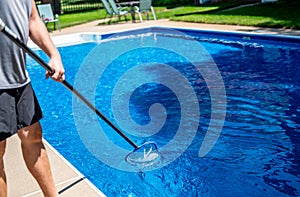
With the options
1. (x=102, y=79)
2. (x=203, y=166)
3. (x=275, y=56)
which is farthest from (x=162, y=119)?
(x=275, y=56)

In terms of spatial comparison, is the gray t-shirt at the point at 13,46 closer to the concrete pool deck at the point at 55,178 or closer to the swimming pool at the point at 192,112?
the concrete pool deck at the point at 55,178

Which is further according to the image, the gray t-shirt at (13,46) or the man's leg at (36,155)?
the man's leg at (36,155)

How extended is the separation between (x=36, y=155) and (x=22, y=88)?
0.40 meters

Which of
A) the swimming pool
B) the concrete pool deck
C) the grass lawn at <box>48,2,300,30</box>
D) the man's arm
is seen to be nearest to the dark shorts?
the man's arm

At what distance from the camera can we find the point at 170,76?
22.8 feet

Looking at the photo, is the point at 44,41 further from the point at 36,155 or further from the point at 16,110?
the point at 36,155

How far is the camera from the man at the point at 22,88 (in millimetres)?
1937

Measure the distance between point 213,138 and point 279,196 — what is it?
1.25 m

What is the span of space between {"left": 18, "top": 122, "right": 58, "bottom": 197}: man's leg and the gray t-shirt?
0.89ft

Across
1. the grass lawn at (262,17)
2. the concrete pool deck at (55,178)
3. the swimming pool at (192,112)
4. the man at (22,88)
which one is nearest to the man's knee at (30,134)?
the man at (22,88)

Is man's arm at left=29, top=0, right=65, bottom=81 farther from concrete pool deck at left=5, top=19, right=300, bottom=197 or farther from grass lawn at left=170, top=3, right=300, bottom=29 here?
grass lawn at left=170, top=3, right=300, bottom=29

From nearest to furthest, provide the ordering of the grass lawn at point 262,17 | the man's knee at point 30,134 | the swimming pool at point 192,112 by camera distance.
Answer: the man's knee at point 30,134 < the swimming pool at point 192,112 < the grass lawn at point 262,17

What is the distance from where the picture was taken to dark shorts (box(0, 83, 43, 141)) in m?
1.94

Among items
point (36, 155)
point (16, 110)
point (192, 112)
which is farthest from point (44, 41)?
point (192, 112)
